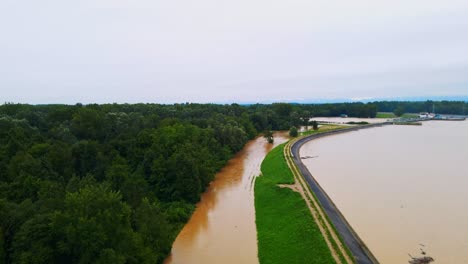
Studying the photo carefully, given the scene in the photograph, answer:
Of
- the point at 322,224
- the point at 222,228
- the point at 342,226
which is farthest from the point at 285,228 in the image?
the point at 222,228

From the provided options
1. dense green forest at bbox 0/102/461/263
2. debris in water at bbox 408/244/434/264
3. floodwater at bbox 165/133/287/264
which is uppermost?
dense green forest at bbox 0/102/461/263

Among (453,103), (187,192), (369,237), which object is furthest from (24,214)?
(453,103)

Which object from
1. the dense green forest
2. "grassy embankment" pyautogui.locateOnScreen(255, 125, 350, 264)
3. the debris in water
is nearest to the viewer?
the dense green forest

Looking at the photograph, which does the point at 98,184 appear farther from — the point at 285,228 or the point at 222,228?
the point at 285,228

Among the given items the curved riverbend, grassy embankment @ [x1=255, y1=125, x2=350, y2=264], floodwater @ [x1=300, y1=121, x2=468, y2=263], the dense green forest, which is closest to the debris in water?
floodwater @ [x1=300, y1=121, x2=468, y2=263]

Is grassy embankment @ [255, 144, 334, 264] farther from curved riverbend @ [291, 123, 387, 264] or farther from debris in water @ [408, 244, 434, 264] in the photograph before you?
debris in water @ [408, 244, 434, 264]

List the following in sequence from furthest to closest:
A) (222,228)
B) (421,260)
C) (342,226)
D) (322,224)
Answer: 1. (222,228)
2. (342,226)
3. (322,224)
4. (421,260)
